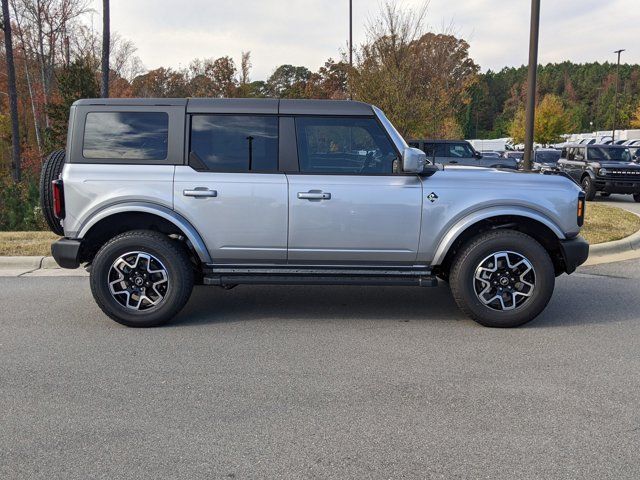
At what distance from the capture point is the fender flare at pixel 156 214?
5180mm

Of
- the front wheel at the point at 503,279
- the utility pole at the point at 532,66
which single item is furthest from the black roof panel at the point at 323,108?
the utility pole at the point at 532,66

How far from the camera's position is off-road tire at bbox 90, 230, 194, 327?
17.0 feet

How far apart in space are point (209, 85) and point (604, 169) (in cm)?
3155

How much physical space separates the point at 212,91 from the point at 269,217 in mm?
38813

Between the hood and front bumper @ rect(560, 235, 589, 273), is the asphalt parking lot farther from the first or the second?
the hood

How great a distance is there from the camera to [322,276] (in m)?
5.29

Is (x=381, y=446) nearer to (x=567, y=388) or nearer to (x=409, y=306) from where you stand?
(x=567, y=388)

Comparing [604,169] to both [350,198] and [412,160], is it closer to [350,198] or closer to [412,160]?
[412,160]

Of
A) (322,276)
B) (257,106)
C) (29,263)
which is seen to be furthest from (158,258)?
(29,263)

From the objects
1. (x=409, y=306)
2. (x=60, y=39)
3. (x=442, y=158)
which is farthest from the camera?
(x=60, y=39)

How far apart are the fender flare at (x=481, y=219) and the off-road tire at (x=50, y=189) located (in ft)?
11.9

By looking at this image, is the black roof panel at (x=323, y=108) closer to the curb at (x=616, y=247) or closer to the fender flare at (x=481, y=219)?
the fender flare at (x=481, y=219)

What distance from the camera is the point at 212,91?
41.8m

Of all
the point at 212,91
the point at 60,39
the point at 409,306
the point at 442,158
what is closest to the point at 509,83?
the point at 212,91
